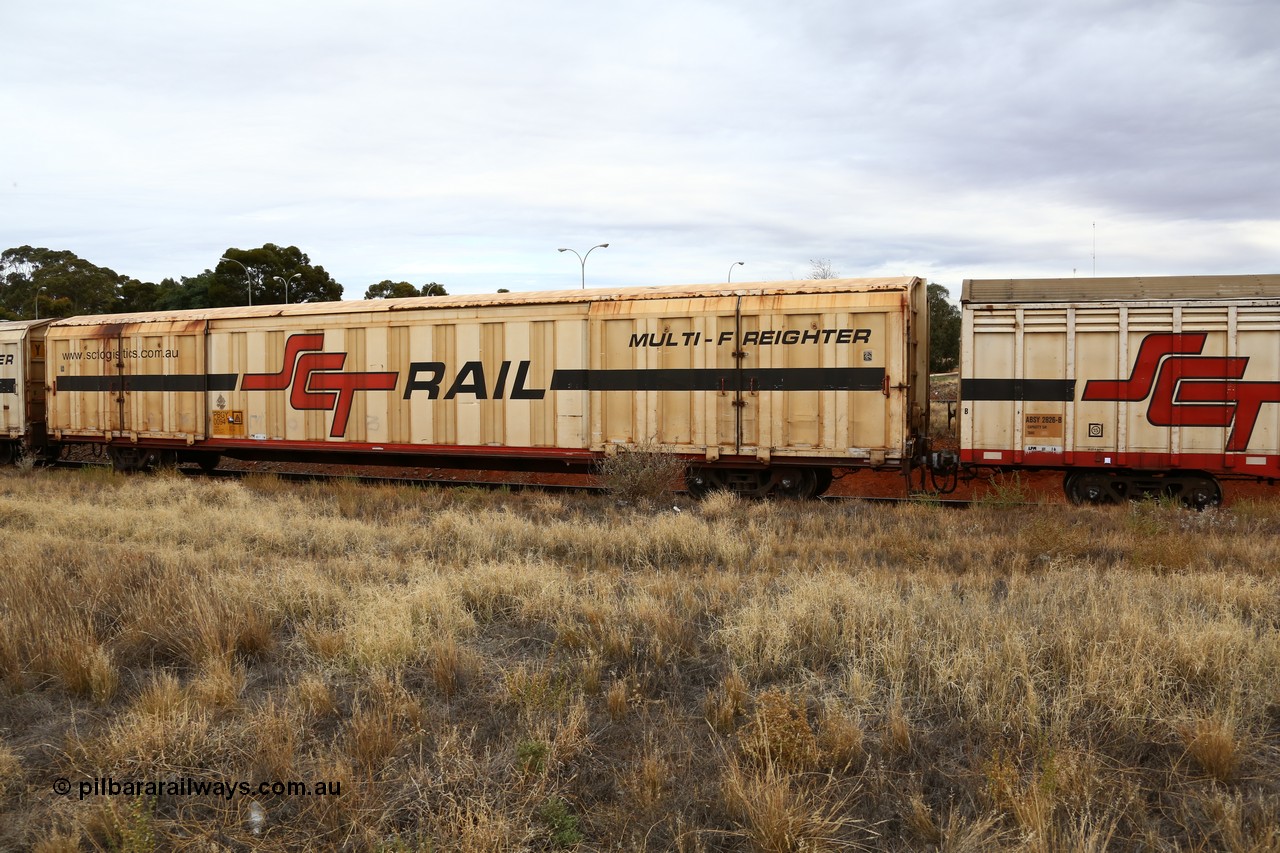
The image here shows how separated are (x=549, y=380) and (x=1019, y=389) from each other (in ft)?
23.5

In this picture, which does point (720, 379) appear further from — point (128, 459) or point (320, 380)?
point (128, 459)

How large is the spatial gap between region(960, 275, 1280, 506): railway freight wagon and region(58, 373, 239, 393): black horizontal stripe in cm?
1352

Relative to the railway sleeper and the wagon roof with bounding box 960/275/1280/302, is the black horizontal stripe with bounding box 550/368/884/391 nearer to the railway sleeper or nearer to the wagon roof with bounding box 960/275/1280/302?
the wagon roof with bounding box 960/275/1280/302

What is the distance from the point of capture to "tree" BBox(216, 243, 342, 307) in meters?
50.2

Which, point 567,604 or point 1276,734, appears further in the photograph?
point 567,604

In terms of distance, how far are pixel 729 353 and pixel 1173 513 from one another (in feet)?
20.4

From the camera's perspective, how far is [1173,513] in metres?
10.8

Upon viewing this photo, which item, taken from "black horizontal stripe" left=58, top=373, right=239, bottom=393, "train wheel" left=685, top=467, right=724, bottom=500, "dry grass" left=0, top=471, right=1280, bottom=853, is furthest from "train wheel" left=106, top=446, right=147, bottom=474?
"train wheel" left=685, top=467, right=724, bottom=500

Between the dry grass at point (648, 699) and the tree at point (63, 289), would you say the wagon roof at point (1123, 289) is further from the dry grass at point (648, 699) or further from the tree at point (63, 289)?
the tree at point (63, 289)

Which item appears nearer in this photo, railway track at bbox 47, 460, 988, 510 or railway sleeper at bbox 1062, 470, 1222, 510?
railway sleeper at bbox 1062, 470, 1222, 510

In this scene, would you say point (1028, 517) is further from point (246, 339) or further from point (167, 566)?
point (246, 339)

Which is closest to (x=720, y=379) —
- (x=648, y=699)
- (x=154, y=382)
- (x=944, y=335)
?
(x=648, y=699)

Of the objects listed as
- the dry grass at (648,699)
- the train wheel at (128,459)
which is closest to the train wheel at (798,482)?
the dry grass at (648,699)

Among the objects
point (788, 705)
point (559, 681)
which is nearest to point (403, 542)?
point (559, 681)
